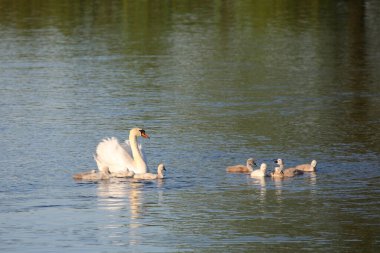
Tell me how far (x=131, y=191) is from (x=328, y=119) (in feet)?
24.7

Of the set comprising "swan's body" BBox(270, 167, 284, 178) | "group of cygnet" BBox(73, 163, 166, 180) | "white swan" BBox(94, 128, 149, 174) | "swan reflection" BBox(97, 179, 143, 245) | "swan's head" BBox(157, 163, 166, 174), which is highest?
"white swan" BBox(94, 128, 149, 174)

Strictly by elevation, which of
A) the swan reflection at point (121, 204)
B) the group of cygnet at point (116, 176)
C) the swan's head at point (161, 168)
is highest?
the swan's head at point (161, 168)

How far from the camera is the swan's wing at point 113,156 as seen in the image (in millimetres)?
20766

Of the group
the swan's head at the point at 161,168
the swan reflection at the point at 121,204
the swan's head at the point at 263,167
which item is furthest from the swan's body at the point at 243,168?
the swan reflection at the point at 121,204

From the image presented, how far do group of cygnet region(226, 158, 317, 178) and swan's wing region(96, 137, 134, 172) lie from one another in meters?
1.69

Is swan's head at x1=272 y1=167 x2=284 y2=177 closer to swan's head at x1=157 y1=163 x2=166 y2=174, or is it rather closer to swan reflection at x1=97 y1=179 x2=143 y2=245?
swan's head at x1=157 y1=163 x2=166 y2=174

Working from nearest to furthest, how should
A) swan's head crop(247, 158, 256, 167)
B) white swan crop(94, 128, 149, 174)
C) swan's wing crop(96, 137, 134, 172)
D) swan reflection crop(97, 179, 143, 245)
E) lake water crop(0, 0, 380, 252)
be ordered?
swan reflection crop(97, 179, 143, 245)
lake water crop(0, 0, 380, 252)
swan's head crop(247, 158, 256, 167)
white swan crop(94, 128, 149, 174)
swan's wing crop(96, 137, 134, 172)

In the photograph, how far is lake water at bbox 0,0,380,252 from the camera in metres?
16.9

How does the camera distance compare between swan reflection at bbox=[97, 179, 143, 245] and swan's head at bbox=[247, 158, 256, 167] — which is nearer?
swan reflection at bbox=[97, 179, 143, 245]

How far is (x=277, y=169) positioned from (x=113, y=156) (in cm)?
280

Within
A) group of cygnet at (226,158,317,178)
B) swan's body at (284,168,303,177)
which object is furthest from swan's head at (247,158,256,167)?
swan's body at (284,168,303,177)

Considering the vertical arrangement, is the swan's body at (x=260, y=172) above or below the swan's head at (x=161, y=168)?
below

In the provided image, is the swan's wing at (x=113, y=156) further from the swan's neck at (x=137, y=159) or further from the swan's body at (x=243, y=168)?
the swan's body at (x=243, y=168)

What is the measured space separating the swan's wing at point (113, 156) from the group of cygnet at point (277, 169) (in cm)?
169
